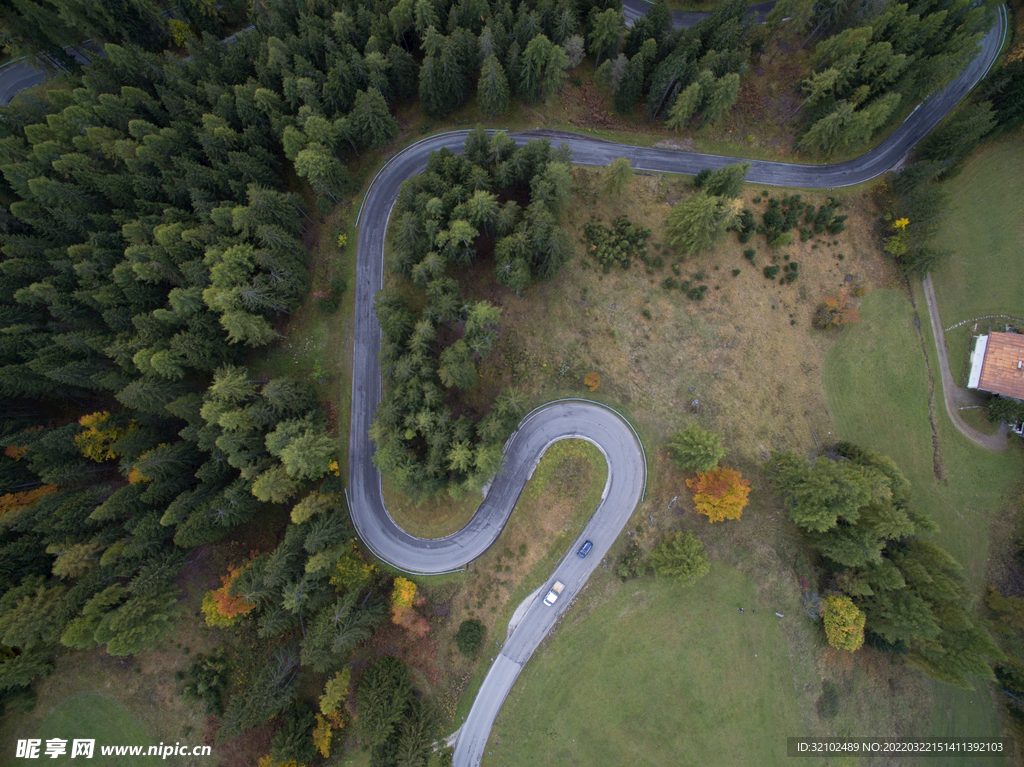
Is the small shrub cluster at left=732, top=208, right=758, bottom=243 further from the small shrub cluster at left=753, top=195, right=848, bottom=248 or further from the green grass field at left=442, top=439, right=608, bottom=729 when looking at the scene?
the green grass field at left=442, top=439, right=608, bottom=729

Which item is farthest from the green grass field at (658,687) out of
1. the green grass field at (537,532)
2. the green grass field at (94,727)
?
the green grass field at (94,727)

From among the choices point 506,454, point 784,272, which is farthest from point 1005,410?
point 506,454

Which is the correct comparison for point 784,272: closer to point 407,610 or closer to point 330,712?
point 407,610

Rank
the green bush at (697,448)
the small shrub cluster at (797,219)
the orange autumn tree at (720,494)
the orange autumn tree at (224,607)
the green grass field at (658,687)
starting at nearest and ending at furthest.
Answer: the orange autumn tree at (224,607) → the green bush at (697,448) → the orange autumn tree at (720,494) → the green grass field at (658,687) → the small shrub cluster at (797,219)

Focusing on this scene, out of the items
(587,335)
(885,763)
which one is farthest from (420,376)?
(885,763)

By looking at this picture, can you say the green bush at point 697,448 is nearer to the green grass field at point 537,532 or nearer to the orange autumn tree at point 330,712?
the green grass field at point 537,532

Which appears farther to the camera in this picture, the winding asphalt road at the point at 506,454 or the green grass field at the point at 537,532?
the green grass field at the point at 537,532
